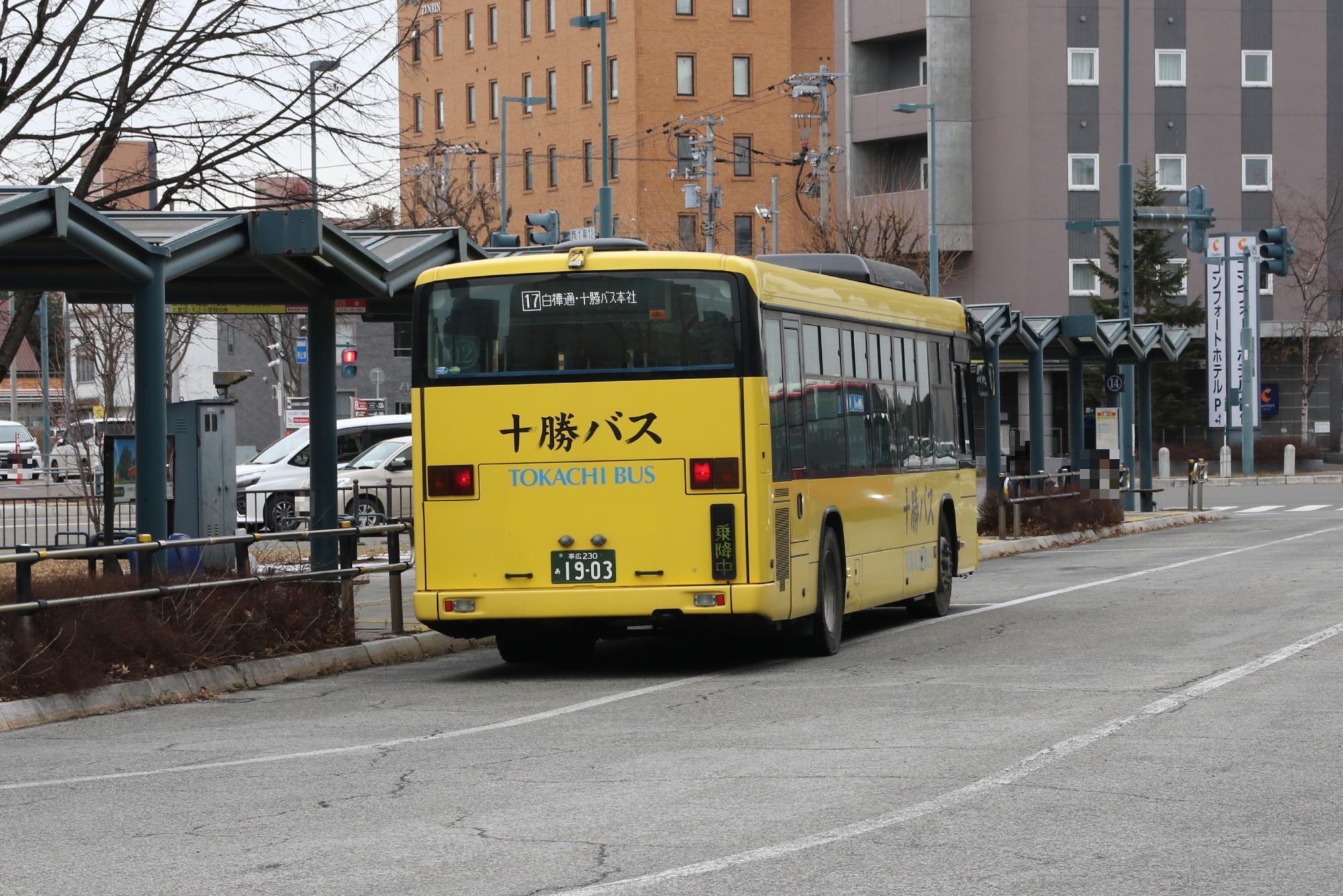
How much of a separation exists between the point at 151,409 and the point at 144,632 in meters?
2.17

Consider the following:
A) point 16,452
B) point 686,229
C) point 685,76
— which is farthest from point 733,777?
point 685,76

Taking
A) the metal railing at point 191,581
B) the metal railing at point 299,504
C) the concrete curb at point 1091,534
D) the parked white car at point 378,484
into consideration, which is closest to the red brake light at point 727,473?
the metal railing at point 191,581

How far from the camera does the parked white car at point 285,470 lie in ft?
120

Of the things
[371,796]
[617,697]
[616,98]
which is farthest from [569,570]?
[616,98]

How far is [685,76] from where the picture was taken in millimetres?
89000

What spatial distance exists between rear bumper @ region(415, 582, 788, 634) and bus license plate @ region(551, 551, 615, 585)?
3.0 inches

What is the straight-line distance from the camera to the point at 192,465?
21.1 m

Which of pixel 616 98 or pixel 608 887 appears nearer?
pixel 608 887

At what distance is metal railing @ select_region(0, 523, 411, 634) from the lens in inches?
531

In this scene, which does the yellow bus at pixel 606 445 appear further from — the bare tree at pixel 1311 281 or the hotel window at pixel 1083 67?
the bare tree at pixel 1311 281

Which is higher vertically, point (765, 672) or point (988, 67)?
point (988, 67)

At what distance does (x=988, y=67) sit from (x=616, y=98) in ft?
61.6

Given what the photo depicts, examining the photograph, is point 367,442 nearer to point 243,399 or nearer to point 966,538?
point 966,538

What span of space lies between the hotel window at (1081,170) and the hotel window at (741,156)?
1788 cm
